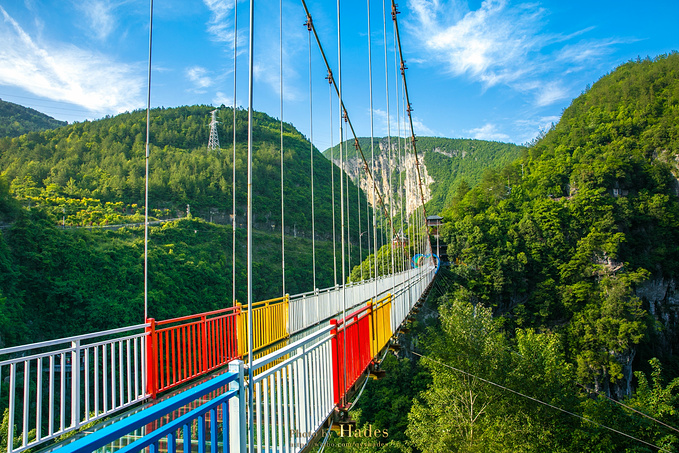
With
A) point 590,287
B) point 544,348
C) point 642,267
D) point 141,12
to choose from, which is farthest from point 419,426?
point 642,267

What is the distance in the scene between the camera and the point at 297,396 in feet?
8.04

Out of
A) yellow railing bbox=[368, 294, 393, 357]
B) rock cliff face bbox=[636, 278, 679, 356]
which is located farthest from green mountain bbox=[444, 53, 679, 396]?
yellow railing bbox=[368, 294, 393, 357]

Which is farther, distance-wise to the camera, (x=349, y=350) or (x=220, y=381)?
(x=349, y=350)

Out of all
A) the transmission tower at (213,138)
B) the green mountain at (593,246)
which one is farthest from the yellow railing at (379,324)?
the transmission tower at (213,138)

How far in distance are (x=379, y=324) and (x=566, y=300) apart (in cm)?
3936

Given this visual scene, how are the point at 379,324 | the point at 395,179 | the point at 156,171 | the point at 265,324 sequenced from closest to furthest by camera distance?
the point at 379,324, the point at 265,324, the point at 156,171, the point at 395,179

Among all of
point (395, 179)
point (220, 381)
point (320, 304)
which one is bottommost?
point (320, 304)

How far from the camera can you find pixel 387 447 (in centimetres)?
2119

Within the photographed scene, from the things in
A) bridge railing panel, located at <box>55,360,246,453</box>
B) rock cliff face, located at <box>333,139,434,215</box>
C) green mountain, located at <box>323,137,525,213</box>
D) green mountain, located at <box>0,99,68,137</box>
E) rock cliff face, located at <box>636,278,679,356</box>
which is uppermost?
green mountain, located at <box>323,137,525,213</box>

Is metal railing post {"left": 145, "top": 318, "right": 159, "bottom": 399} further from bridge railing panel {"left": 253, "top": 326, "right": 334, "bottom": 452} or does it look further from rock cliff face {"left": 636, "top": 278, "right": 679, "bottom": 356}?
rock cliff face {"left": 636, "top": 278, "right": 679, "bottom": 356}

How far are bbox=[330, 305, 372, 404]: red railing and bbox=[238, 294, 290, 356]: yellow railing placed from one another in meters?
1.43

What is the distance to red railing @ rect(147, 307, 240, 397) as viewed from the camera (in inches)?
149

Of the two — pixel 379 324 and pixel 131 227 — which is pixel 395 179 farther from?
pixel 379 324

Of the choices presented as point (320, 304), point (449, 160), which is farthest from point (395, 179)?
point (320, 304)
